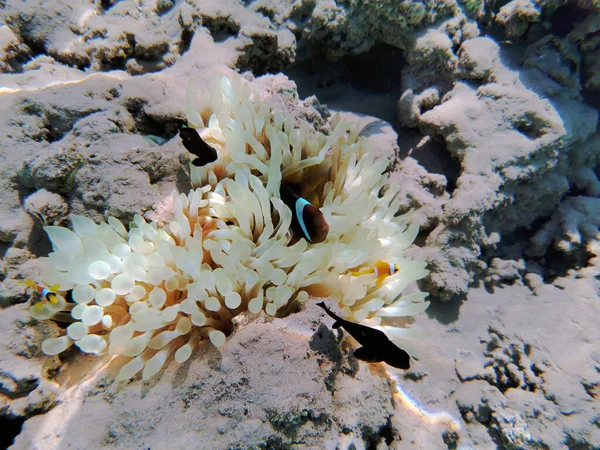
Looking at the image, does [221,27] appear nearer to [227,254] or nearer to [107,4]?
Answer: [107,4]

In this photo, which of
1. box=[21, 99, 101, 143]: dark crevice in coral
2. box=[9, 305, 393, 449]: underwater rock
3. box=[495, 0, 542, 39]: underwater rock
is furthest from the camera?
box=[495, 0, 542, 39]: underwater rock

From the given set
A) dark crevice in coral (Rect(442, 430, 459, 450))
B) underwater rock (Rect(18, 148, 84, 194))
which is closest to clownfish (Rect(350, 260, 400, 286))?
dark crevice in coral (Rect(442, 430, 459, 450))

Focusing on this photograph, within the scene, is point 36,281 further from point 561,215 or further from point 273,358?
point 561,215

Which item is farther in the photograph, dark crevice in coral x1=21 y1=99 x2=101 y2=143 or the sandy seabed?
dark crevice in coral x1=21 y1=99 x2=101 y2=143

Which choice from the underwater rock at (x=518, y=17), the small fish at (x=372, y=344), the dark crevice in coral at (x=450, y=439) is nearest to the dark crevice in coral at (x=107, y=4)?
the small fish at (x=372, y=344)

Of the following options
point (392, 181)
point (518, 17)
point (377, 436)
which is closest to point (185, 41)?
point (392, 181)

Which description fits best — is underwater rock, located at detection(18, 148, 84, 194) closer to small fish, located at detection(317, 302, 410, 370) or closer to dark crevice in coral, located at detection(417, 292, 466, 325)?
small fish, located at detection(317, 302, 410, 370)
